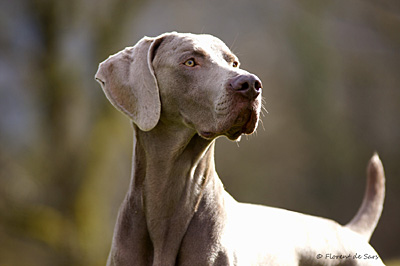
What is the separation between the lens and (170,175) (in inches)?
132

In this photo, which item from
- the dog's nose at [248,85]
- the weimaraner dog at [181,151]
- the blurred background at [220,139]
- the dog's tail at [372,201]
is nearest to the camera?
the dog's nose at [248,85]

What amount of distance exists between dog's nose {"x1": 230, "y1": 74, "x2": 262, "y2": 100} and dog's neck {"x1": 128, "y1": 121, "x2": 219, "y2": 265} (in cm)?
41

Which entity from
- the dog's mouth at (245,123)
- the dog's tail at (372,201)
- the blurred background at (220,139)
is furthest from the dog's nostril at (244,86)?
the blurred background at (220,139)

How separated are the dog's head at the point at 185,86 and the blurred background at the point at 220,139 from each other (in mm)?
4697

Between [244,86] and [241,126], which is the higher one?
[244,86]

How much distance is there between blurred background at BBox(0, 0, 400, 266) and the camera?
7.92 m

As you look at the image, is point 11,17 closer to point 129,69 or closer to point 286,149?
point 286,149

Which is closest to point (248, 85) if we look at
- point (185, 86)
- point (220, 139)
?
point (185, 86)

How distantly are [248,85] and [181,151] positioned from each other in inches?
21.9

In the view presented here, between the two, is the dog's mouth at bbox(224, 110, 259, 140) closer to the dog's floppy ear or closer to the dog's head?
the dog's head

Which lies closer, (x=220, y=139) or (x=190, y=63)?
(x=190, y=63)

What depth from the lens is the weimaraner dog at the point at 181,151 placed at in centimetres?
314

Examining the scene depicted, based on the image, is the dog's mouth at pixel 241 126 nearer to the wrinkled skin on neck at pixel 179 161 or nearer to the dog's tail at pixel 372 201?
the wrinkled skin on neck at pixel 179 161

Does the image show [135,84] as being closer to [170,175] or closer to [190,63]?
[190,63]
